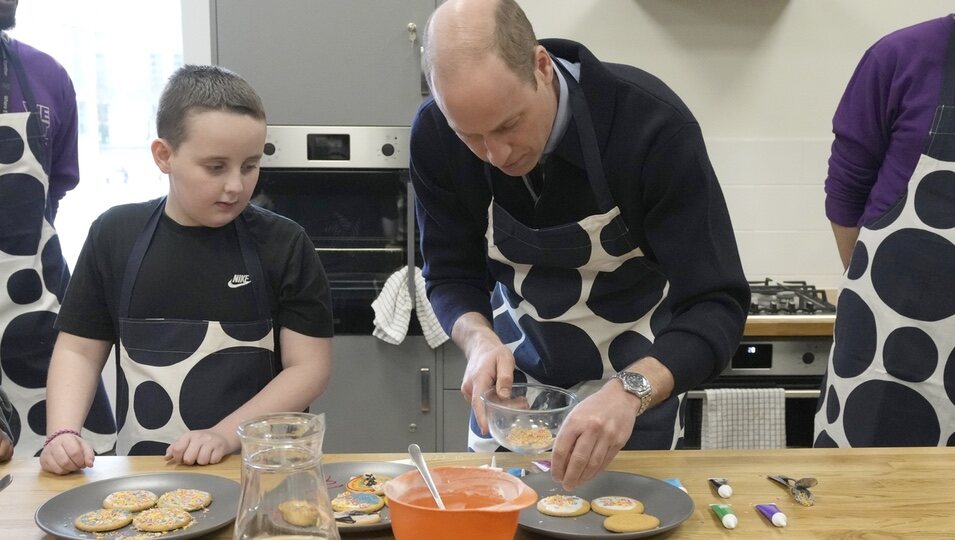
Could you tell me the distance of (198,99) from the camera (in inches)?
62.4

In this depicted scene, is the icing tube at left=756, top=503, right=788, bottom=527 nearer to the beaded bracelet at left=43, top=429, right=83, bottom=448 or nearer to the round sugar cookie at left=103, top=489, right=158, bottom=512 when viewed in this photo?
the round sugar cookie at left=103, top=489, right=158, bottom=512

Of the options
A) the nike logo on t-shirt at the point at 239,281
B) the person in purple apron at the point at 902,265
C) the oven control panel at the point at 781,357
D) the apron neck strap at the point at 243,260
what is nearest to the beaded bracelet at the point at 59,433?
the apron neck strap at the point at 243,260

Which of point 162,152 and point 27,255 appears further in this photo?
point 27,255

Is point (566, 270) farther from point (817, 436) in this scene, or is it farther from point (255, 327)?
point (817, 436)

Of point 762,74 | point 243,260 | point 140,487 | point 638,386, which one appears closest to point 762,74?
point 762,74

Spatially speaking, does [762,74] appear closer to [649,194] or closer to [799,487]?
[649,194]

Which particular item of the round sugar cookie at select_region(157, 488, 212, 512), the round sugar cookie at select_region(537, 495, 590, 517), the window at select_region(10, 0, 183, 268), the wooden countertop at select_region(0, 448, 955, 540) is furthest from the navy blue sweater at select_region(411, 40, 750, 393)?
the window at select_region(10, 0, 183, 268)

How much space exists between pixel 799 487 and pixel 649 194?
1.58 feet

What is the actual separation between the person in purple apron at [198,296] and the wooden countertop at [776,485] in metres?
0.25

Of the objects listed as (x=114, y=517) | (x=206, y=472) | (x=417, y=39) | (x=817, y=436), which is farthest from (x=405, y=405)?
(x=114, y=517)

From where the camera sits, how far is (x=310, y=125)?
2.87 meters

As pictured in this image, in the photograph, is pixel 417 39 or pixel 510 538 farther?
pixel 417 39

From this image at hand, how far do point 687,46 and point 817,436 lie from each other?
1548 mm

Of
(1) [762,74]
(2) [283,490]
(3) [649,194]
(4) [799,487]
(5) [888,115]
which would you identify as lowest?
(4) [799,487]
